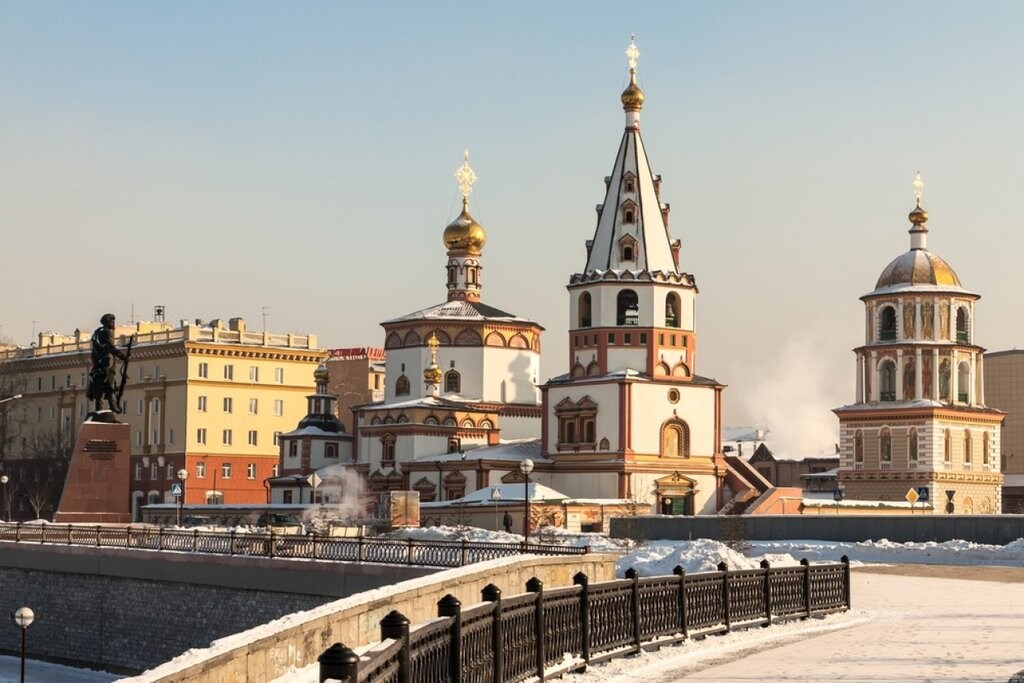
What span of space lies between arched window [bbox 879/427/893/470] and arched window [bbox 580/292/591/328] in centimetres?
1444

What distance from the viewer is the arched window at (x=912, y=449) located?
75312 mm

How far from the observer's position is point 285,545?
125 ft

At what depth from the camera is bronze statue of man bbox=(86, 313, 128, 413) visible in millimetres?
50438

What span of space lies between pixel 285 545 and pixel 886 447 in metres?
44.3

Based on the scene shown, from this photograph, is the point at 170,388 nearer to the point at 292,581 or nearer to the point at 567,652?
the point at 292,581

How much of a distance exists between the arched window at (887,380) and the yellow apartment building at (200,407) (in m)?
40.4

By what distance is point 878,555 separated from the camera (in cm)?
4556

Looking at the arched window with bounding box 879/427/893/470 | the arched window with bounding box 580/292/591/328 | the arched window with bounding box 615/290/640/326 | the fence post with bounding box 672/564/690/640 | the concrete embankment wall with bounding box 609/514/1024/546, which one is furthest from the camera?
the arched window with bounding box 879/427/893/470

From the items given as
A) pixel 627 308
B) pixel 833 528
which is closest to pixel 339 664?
pixel 833 528

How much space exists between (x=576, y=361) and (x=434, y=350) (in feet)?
38.7

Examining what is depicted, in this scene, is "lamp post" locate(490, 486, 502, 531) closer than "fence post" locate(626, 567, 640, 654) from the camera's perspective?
No

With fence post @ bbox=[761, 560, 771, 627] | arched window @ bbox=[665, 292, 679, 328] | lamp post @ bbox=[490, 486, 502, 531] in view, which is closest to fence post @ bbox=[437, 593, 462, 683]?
fence post @ bbox=[761, 560, 771, 627]

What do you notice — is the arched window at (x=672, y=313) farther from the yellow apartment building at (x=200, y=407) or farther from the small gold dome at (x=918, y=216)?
the yellow apartment building at (x=200, y=407)

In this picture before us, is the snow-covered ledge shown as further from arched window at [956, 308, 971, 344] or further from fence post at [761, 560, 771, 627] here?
arched window at [956, 308, 971, 344]
